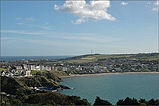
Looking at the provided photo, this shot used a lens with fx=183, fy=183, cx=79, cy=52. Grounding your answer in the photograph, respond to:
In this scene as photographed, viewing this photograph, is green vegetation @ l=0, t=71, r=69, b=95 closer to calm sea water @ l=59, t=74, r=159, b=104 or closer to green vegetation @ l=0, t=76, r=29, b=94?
green vegetation @ l=0, t=76, r=29, b=94

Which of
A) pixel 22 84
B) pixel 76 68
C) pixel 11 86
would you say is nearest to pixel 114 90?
pixel 22 84

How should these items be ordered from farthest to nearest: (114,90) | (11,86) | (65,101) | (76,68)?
(76,68), (114,90), (11,86), (65,101)

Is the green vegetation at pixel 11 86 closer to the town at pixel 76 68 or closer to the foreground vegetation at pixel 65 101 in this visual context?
the town at pixel 76 68

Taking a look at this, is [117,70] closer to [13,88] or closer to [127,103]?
[13,88]

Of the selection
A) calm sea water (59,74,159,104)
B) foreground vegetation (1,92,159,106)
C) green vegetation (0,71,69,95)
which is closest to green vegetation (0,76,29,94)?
green vegetation (0,71,69,95)

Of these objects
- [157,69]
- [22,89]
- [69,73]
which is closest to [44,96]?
[22,89]

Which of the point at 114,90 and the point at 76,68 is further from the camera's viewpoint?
the point at 76,68

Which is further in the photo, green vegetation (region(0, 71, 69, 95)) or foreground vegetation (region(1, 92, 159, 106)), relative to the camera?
green vegetation (region(0, 71, 69, 95))

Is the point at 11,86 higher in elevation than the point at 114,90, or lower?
higher

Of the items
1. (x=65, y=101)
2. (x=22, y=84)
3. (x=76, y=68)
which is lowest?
(x=76, y=68)

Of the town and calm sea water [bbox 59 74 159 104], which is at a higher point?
the town

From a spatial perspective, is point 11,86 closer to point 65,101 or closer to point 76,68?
point 65,101
